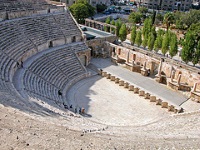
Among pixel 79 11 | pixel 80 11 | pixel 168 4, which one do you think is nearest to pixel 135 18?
pixel 80 11

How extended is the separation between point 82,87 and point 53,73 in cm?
320

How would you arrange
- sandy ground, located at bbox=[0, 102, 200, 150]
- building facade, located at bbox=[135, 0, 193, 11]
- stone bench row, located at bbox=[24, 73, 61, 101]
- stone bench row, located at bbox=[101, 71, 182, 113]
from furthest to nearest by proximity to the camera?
building facade, located at bbox=[135, 0, 193, 11], stone bench row, located at bbox=[101, 71, 182, 113], stone bench row, located at bbox=[24, 73, 61, 101], sandy ground, located at bbox=[0, 102, 200, 150]

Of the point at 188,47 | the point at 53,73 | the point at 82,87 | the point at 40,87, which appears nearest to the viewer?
the point at 40,87

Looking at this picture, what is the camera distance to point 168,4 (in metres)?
80.7

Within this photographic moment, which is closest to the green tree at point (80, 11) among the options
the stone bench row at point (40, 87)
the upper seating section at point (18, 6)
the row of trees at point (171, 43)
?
the row of trees at point (171, 43)

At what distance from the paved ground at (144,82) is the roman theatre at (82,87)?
10 cm

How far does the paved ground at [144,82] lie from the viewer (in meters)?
22.6

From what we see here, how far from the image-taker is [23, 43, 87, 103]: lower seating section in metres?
19.2

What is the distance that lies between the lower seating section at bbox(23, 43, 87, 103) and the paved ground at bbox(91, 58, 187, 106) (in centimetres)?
316

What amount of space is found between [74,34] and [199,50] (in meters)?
14.8

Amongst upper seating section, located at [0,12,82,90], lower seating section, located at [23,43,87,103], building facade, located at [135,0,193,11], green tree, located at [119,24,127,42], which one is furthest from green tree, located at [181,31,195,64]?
building facade, located at [135,0,193,11]

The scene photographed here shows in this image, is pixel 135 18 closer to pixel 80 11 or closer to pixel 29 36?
pixel 80 11

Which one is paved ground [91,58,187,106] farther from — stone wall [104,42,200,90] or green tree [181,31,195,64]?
green tree [181,31,195,64]

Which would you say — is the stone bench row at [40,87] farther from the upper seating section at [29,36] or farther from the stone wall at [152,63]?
the stone wall at [152,63]
